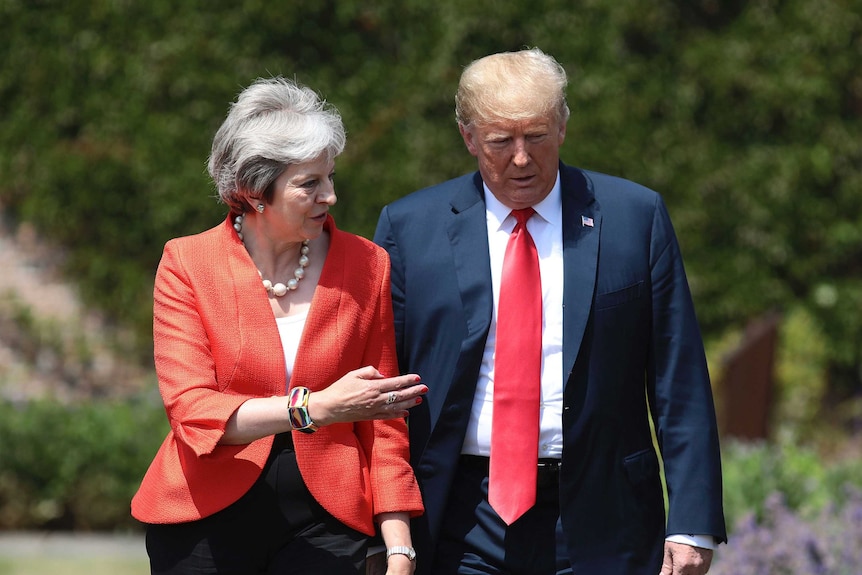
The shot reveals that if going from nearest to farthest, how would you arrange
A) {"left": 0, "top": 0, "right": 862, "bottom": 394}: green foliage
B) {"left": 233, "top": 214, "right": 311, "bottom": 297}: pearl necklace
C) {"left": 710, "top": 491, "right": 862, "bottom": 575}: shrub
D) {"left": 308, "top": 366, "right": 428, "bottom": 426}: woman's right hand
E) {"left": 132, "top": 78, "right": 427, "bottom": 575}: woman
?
{"left": 308, "top": 366, "right": 428, "bottom": 426}: woman's right hand, {"left": 132, "top": 78, "right": 427, "bottom": 575}: woman, {"left": 233, "top": 214, "right": 311, "bottom": 297}: pearl necklace, {"left": 710, "top": 491, "right": 862, "bottom": 575}: shrub, {"left": 0, "top": 0, "right": 862, "bottom": 394}: green foliage

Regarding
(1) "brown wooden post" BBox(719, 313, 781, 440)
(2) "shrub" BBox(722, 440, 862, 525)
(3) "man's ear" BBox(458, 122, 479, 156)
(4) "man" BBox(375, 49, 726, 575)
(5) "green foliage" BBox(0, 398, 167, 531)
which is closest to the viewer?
(4) "man" BBox(375, 49, 726, 575)

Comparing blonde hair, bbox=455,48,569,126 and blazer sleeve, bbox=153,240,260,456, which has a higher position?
blonde hair, bbox=455,48,569,126

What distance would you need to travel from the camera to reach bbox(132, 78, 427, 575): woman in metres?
2.74

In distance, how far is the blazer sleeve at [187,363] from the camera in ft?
8.84

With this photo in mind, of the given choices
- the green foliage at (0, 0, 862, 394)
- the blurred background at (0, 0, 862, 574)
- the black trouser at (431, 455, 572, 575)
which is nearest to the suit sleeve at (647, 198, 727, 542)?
the black trouser at (431, 455, 572, 575)

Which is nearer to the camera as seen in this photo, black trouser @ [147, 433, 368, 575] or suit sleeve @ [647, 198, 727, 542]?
black trouser @ [147, 433, 368, 575]

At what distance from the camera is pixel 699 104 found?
7.62 m

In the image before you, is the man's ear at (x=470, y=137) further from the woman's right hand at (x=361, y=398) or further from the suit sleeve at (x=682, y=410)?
the woman's right hand at (x=361, y=398)

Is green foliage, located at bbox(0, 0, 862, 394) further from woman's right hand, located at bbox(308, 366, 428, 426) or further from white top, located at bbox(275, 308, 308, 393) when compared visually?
woman's right hand, located at bbox(308, 366, 428, 426)

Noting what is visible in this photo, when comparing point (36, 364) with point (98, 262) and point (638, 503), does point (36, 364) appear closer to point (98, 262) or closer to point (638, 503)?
point (98, 262)

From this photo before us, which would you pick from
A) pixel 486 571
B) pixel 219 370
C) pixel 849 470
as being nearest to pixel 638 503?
pixel 486 571

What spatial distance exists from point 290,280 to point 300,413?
0.38 meters

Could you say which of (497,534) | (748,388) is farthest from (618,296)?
(748,388)

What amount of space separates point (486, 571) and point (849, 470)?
3271mm
